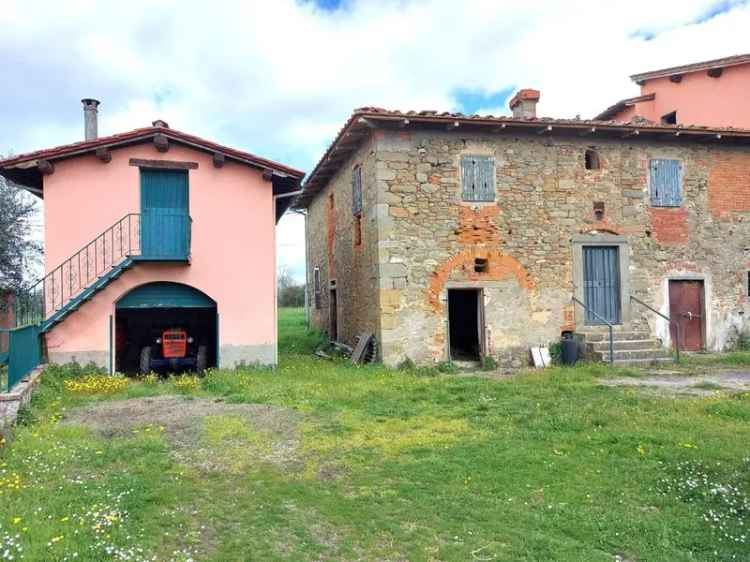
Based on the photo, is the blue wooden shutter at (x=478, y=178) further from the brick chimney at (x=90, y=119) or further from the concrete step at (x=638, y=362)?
the brick chimney at (x=90, y=119)

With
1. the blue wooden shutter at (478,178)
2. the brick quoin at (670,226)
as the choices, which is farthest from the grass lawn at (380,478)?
the brick quoin at (670,226)

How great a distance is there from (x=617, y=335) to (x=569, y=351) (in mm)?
1411

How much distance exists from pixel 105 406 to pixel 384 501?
Answer: 5.85 metres

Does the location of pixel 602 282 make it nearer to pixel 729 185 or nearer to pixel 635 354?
pixel 635 354

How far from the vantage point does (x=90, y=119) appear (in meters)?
12.9

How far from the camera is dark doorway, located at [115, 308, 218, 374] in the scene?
1343 centimetres

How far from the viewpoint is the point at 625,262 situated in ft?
45.8

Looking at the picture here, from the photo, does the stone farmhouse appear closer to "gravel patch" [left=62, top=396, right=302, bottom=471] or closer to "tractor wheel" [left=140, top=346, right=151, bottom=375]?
"gravel patch" [left=62, top=396, right=302, bottom=471]

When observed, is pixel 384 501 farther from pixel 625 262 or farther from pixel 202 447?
pixel 625 262

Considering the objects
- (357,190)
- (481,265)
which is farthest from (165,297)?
(481,265)

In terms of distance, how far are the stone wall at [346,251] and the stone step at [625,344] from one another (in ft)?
16.2

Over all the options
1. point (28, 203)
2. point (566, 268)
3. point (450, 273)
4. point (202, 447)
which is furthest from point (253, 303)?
point (28, 203)

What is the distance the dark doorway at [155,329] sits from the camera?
13.4m

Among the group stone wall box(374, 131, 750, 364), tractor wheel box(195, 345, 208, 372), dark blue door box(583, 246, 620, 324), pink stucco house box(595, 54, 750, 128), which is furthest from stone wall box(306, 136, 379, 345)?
pink stucco house box(595, 54, 750, 128)
